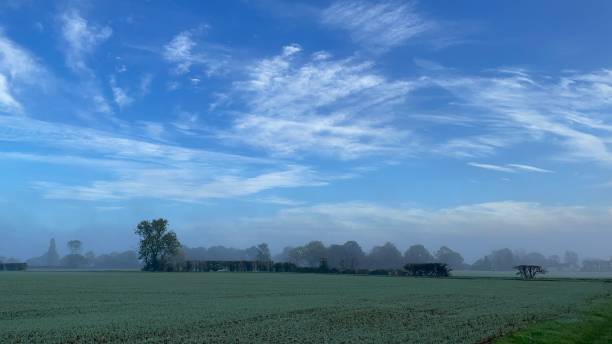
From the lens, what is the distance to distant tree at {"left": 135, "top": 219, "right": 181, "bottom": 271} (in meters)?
166

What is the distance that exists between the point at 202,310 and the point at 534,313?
21926 millimetres

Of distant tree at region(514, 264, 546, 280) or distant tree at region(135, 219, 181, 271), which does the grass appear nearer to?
distant tree at region(514, 264, 546, 280)

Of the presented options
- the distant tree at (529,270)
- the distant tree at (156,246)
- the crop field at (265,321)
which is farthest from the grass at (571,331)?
the distant tree at (156,246)

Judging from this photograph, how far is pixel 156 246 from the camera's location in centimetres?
16675

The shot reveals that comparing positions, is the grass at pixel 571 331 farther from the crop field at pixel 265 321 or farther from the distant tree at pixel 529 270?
→ the distant tree at pixel 529 270

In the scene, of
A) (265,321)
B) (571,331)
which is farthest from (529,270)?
(265,321)

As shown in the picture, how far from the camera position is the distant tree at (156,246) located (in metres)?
166

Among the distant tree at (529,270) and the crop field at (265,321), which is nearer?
the crop field at (265,321)

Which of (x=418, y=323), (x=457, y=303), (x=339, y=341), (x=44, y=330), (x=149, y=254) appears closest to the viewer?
(x=339, y=341)

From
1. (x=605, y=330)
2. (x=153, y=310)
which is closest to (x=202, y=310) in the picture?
(x=153, y=310)

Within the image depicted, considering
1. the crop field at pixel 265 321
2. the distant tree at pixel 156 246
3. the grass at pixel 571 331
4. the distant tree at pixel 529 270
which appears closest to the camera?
the crop field at pixel 265 321

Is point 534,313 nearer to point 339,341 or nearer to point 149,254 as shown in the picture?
point 339,341

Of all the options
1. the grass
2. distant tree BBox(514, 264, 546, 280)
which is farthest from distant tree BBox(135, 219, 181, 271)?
the grass

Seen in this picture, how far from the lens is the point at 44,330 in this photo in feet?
81.4
